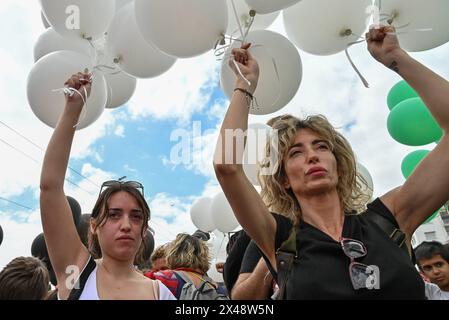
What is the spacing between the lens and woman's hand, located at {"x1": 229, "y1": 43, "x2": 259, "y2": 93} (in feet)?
4.32

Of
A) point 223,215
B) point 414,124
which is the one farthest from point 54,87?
point 223,215

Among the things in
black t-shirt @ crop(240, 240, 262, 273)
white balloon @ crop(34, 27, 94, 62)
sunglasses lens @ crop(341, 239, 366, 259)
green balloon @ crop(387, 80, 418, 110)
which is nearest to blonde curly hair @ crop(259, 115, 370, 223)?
sunglasses lens @ crop(341, 239, 366, 259)

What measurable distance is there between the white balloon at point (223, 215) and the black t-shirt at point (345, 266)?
10.1ft

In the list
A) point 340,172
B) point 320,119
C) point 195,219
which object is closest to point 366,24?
point 320,119

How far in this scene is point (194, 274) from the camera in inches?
96.7

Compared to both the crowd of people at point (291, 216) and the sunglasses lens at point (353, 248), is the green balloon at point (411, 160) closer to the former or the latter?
the crowd of people at point (291, 216)

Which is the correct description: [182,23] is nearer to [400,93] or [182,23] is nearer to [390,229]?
[390,229]

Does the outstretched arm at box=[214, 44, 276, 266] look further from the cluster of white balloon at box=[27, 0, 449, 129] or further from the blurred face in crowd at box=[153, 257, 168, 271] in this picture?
the blurred face in crowd at box=[153, 257, 168, 271]

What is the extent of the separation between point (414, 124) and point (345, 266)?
2312 mm

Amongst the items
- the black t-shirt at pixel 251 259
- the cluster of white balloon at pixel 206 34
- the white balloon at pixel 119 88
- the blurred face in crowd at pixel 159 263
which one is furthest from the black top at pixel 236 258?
the white balloon at pixel 119 88

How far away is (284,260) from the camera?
1145 mm

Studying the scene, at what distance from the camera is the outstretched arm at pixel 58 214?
1.38 meters
